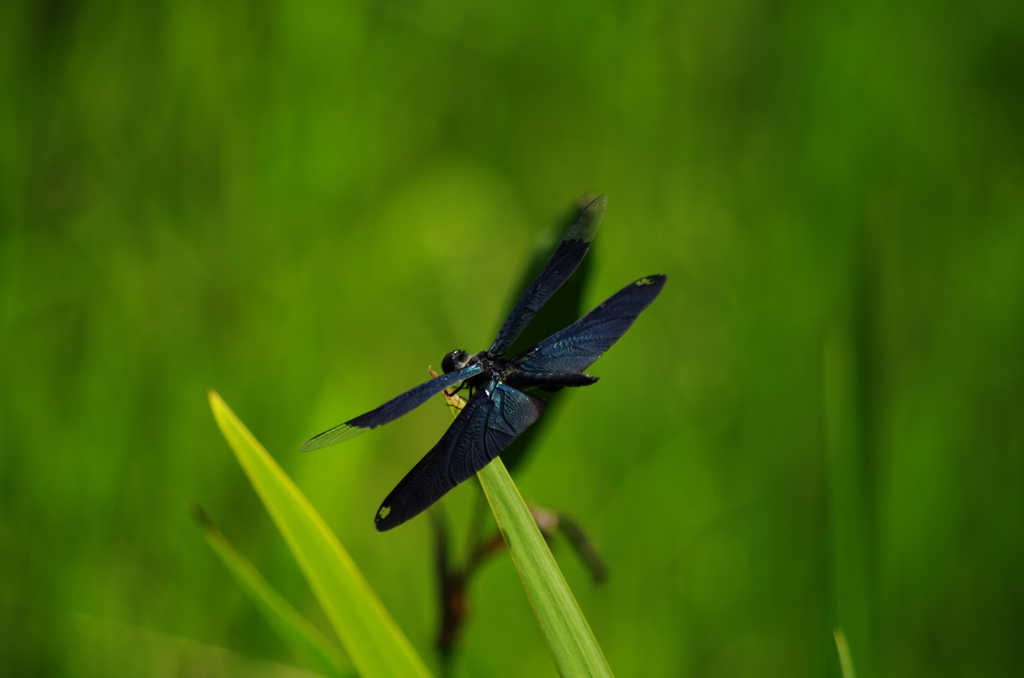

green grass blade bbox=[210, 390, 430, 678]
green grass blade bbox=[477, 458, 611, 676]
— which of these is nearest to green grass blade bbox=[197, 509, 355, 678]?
green grass blade bbox=[210, 390, 430, 678]

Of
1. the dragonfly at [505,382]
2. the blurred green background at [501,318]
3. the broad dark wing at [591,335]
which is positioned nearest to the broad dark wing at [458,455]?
the dragonfly at [505,382]

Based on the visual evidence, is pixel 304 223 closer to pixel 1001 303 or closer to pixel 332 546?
pixel 332 546

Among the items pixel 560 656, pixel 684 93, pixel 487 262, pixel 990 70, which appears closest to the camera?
pixel 560 656

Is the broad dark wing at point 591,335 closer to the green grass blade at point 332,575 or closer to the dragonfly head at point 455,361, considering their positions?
the dragonfly head at point 455,361

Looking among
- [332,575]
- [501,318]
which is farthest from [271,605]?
[501,318]

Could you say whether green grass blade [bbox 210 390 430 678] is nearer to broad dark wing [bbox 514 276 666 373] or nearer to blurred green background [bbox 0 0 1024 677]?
broad dark wing [bbox 514 276 666 373]

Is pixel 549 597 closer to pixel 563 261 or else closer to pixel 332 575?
pixel 332 575

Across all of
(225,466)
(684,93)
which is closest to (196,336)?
(225,466)
